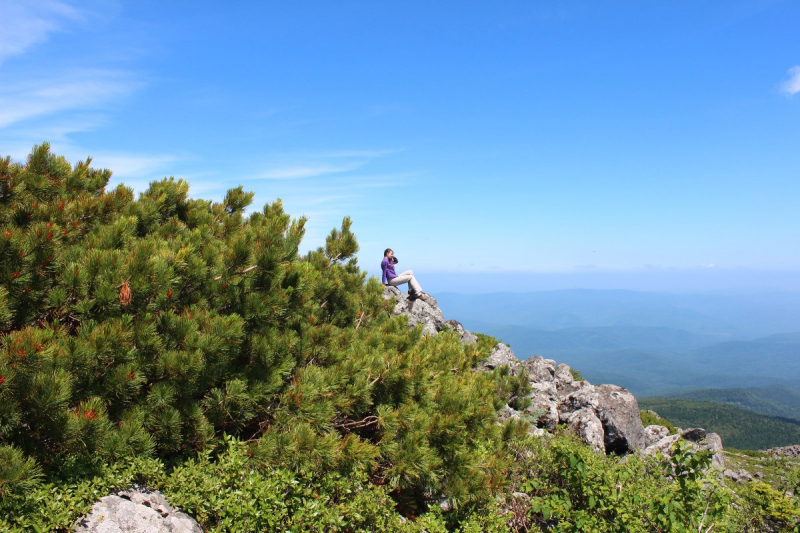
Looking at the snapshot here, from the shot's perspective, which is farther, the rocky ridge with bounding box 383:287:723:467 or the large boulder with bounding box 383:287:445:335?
the large boulder with bounding box 383:287:445:335

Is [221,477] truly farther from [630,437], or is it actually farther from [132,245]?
[630,437]

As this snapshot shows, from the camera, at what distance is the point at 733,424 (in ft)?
341

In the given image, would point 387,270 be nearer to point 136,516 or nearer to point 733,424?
point 136,516

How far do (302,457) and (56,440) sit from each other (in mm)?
2230

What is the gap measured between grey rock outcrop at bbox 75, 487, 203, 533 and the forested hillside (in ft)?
0.35

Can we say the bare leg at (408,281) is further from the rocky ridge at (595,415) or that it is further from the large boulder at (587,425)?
the large boulder at (587,425)

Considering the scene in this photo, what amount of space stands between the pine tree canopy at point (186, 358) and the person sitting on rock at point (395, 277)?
971 centimetres

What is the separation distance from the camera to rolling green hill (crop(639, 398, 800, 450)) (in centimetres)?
9344

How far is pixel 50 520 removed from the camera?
3.58m

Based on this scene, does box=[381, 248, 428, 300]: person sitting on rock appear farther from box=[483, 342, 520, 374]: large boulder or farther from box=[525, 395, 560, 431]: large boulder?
box=[525, 395, 560, 431]: large boulder

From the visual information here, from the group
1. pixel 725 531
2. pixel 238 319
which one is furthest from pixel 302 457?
pixel 725 531

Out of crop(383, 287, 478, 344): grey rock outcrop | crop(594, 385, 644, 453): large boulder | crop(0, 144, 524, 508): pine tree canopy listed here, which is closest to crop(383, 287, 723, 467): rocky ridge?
crop(594, 385, 644, 453): large boulder

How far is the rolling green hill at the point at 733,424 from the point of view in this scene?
93.4 metres

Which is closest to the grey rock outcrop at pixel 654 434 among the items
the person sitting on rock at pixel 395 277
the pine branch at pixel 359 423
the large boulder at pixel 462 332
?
the large boulder at pixel 462 332
